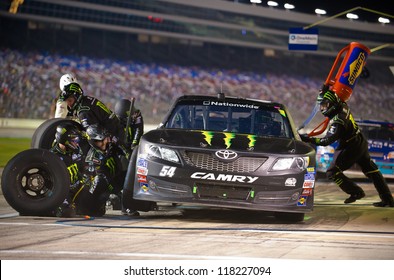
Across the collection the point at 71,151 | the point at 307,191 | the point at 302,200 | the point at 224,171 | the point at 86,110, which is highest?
the point at 86,110

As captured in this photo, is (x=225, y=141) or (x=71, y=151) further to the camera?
(x=71, y=151)

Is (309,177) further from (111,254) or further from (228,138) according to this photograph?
(111,254)

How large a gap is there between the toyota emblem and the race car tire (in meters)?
1.12

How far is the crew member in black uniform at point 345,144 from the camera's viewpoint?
42.4ft

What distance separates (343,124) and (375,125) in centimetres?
765

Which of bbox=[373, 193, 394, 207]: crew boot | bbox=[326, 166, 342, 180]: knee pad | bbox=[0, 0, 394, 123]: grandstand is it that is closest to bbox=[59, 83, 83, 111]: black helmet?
bbox=[326, 166, 342, 180]: knee pad

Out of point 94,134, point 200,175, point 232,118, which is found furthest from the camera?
point 232,118

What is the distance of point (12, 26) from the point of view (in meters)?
60.0

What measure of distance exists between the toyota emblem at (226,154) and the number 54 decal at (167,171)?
0.54m

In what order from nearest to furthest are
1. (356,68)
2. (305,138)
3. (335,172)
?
(305,138), (335,172), (356,68)

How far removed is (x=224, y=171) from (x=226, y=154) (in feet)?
0.68

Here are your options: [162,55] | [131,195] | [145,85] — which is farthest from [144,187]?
[162,55]

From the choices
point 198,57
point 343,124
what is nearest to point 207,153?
point 343,124

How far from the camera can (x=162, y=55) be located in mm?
67000
